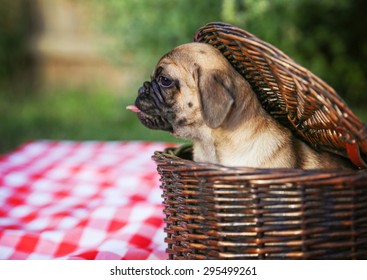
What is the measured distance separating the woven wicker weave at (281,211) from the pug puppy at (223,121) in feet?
1.42

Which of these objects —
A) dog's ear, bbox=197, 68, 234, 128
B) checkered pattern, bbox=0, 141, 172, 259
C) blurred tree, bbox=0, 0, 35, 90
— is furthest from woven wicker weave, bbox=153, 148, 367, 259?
blurred tree, bbox=0, 0, 35, 90

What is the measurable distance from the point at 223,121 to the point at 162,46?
A: 4428 mm

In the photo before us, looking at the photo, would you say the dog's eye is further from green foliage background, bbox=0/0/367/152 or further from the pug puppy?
green foliage background, bbox=0/0/367/152

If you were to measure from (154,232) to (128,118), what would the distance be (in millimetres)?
4855

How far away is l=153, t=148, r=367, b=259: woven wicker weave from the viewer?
2031 millimetres

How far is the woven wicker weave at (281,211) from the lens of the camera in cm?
203

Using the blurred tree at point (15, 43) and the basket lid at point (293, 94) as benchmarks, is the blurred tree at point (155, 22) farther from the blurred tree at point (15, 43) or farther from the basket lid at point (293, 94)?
the basket lid at point (293, 94)

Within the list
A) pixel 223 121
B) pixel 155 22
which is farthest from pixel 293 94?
pixel 155 22

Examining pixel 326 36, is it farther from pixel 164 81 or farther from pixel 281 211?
pixel 281 211

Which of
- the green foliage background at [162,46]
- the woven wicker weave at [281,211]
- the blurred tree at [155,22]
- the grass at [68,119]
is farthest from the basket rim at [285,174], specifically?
the blurred tree at [155,22]

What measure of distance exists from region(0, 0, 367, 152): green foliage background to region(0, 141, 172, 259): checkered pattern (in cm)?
154

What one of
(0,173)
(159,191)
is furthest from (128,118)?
(159,191)

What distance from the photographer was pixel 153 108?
2625 millimetres

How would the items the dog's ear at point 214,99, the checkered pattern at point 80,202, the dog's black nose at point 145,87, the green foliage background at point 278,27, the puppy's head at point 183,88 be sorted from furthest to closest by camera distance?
the green foliage background at point 278,27, the checkered pattern at point 80,202, the dog's black nose at point 145,87, the puppy's head at point 183,88, the dog's ear at point 214,99
